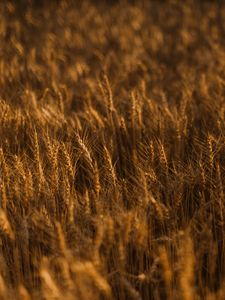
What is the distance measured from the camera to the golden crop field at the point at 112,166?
1.15 meters

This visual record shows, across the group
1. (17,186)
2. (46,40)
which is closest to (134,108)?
(17,186)

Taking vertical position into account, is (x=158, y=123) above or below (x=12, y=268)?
above

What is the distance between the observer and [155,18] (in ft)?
17.0

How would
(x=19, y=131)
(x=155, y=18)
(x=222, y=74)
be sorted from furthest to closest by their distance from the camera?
1. (x=155, y=18)
2. (x=222, y=74)
3. (x=19, y=131)

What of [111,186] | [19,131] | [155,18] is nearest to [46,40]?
[155,18]

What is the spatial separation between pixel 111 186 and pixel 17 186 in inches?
10.8

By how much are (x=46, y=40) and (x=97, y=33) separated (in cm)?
52

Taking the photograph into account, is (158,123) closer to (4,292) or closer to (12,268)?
(12,268)

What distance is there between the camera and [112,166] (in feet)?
5.41

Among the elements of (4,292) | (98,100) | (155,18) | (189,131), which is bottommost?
(4,292)

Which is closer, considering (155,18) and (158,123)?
(158,123)

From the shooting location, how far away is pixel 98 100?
243 cm

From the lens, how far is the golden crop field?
115cm

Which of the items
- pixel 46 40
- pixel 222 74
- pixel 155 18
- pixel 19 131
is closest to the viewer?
pixel 19 131
